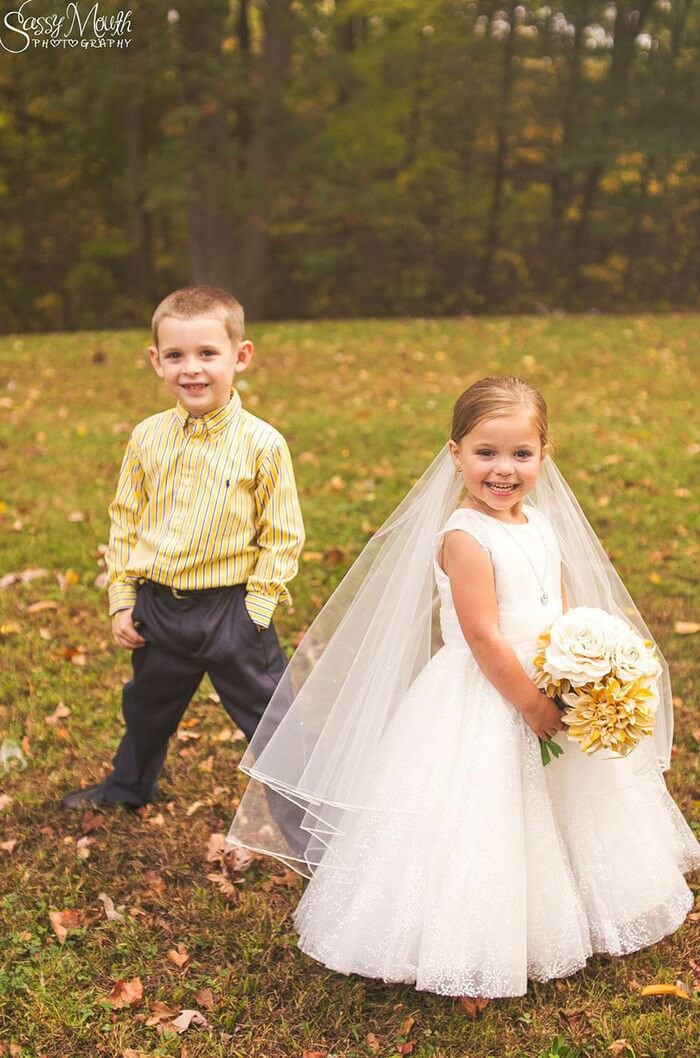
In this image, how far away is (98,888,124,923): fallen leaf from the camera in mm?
3344

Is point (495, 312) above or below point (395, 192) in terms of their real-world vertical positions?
below

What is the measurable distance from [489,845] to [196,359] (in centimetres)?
168

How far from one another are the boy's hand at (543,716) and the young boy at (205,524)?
3.01 ft

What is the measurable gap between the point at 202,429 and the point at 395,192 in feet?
63.3

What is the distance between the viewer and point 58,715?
4562mm

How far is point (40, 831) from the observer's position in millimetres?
3807

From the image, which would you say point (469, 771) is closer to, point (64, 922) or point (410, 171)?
point (64, 922)

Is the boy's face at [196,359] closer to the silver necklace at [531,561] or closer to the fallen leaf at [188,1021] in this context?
the silver necklace at [531,561]

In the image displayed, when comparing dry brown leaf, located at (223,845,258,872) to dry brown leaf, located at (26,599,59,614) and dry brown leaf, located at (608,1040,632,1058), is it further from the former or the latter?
dry brown leaf, located at (26,599,59,614)

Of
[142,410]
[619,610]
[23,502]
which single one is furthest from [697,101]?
[619,610]

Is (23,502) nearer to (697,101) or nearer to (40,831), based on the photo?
(40,831)

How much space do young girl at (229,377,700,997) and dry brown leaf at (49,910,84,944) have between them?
24.6 inches

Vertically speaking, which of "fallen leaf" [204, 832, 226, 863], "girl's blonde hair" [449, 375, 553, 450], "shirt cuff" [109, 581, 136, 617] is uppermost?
"girl's blonde hair" [449, 375, 553, 450]

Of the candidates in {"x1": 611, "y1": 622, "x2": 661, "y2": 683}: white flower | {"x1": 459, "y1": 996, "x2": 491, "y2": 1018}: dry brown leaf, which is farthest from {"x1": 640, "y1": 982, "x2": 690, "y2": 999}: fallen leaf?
{"x1": 611, "y1": 622, "x2": 661, "y2": 683}: white flower
